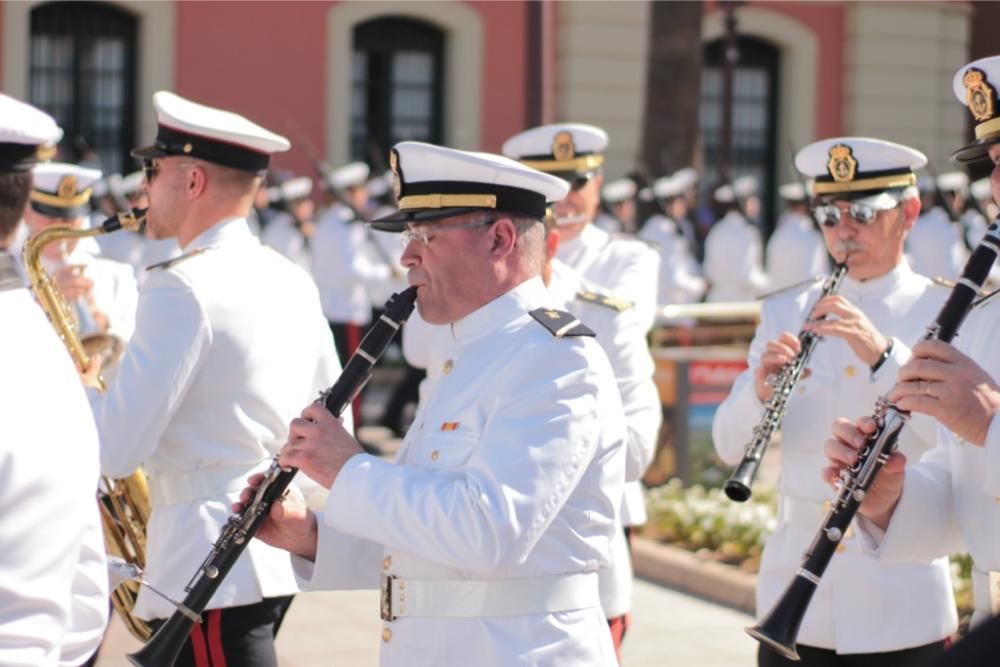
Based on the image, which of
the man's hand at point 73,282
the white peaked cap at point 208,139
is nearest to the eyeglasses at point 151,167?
the white peaked cap at point 208,139

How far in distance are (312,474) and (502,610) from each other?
43 cm

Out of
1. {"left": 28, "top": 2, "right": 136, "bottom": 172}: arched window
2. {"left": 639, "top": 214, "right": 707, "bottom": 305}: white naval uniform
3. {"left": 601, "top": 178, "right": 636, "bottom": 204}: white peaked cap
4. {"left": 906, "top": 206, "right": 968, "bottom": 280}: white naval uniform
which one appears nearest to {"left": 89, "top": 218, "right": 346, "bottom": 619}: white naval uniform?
{"left": 639, "top": 214, "right": 707, "bottom": 305}: white naval uniform

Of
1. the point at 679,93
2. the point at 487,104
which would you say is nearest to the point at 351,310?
the point at 679,93

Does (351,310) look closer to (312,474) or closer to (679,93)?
(679,93)

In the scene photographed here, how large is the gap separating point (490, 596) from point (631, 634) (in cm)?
431

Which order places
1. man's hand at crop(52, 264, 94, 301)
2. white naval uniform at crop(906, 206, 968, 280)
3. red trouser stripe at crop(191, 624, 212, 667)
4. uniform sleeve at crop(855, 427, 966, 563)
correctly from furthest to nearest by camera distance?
1. white naval uniform at crop(906, 206, 968, 280)
2. man's hand at crop(52, 264, 94, 301)
3. red trouser stripe at crop(191, 624, 212, 667)
4. uniform sleeve at crop(855, 427, 966, 563)

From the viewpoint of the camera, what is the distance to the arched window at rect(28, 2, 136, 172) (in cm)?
2033

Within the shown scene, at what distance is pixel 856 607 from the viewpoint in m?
4.80

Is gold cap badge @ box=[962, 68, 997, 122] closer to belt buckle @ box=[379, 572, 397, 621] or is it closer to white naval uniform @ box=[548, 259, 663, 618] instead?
belt buckle @ box=[379, 572, 397, 621]

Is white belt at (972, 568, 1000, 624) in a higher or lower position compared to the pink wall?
lower

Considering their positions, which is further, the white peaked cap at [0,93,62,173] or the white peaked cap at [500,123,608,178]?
the white peaked cap at [500,123,608,178]

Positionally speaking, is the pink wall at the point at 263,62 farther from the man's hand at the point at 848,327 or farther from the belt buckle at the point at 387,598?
the belt buckle at the point at 387,598

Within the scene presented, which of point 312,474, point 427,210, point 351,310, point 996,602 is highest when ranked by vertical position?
point 427,210

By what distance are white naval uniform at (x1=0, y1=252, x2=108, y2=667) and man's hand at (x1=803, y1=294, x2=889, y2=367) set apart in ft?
7.70
